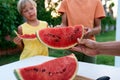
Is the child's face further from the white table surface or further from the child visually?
the white table surface

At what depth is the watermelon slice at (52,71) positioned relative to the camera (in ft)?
4.33

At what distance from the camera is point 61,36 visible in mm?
1857

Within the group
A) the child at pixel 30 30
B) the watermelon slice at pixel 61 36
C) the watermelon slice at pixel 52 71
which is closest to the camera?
the watermelon slice at pixel 52 71

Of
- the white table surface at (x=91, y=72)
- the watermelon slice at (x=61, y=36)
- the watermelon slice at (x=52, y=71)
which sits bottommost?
the white table surface at (x=91, y=72)

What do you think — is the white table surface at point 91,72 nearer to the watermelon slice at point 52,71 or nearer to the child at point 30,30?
the watermelon slice at point 52,71

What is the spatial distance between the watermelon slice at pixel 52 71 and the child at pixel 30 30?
0.88m

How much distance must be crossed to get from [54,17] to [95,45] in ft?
13.5

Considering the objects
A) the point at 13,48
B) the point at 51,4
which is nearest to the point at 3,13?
the point at 13,48

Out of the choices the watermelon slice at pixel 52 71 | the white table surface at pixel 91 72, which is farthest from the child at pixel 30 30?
the watermelon slice at pixel 52 71

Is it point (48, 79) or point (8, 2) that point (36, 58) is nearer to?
point (48, 79)

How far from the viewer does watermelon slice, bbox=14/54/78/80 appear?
132 cm

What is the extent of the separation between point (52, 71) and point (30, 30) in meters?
1.18

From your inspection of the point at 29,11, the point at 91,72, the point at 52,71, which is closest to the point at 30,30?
the point at 29,11

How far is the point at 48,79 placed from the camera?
4.47 ft
